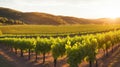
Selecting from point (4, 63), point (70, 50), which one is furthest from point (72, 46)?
point (70, 50)

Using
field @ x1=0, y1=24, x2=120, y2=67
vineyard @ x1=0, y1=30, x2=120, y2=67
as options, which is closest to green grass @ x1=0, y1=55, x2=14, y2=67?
field @ x1=0, y1=24, x2=120, y2=67

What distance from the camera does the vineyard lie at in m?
56.6

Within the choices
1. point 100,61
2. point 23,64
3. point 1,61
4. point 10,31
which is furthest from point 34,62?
point 10,31

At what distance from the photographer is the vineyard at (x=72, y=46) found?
56562 mm

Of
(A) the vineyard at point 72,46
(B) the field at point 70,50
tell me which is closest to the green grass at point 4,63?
(B) the field at point 70,50

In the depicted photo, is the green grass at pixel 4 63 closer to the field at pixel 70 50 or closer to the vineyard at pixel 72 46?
the field at pixel 70 50

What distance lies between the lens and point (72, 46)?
76.6 metres

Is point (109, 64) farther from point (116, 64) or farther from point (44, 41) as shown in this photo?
point (44, 41)

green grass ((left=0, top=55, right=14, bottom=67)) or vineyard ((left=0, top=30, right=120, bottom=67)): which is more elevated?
vineyard ((left=0, top=30, right=120, bottom=67))

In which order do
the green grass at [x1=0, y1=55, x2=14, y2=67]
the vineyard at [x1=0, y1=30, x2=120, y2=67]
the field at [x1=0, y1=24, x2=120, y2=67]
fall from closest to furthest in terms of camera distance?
the vineyard at [x1=0, y1=30, x2=120, y2=67], the field at [x1=0, y1=24, x2=120, y2=67], the green grass at [x1=0, y1=55, x2=14, y2=67]

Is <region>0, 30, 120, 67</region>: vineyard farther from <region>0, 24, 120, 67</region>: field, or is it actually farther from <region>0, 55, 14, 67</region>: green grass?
<region>0, 55, 14, 67</region>: green grass

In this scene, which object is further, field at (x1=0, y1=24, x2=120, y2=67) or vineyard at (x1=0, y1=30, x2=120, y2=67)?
field at (x1=0, y1=24, x2=120, y2=67)

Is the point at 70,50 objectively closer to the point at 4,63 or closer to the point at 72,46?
the point at 72,46

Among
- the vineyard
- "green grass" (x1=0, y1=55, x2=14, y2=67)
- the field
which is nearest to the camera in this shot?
the vineyard
